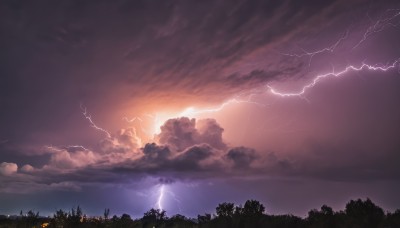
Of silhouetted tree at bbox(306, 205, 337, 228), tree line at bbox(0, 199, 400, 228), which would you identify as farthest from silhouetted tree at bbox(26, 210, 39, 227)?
silhouetted tree at bbox(306, 205, 337, 228)

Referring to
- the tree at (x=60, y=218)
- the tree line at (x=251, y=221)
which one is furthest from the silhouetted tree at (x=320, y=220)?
the tree at (x=60, y=218)

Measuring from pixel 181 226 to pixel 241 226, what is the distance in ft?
21.5

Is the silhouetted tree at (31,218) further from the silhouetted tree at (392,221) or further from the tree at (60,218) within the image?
the silhouetted tree at (392,221)

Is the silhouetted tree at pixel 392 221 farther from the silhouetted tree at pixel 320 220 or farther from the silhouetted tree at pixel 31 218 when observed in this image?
the silhouetted tree at pixel 31 218

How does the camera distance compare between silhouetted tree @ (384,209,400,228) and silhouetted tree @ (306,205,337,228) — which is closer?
silhouetted tree @ (384,209,400,228)

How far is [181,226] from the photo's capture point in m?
33.0

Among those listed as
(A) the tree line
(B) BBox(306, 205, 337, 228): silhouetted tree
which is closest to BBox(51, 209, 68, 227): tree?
(A) the tree line

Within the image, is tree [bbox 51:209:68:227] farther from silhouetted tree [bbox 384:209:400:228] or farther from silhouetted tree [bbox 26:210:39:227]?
silhouetted tree [bbox 384:209:400:228]

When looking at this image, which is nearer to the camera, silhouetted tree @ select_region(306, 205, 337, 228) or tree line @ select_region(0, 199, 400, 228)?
tree line @ select_region(0, 199, 400, 228)

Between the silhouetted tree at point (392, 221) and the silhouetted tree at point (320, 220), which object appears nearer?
the silhouetted tree at point (392, 221)

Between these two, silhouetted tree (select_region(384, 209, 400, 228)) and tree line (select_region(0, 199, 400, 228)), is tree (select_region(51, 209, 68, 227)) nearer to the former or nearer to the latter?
tree line (select_region(0, 199, 400, 228))

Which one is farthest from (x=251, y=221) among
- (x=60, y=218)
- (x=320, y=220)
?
(x=60, y=218)

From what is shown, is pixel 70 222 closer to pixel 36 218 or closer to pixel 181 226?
pixel 36 218

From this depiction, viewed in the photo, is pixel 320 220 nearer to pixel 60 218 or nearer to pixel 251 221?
pixel 251 221
